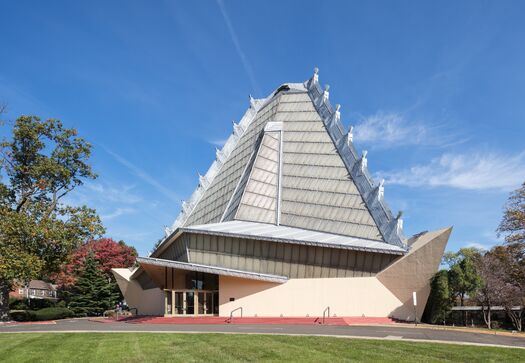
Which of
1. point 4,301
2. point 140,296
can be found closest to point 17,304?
point 140,296

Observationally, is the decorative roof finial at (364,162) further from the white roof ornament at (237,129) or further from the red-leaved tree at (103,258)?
the red-leaved tree at (103,258)

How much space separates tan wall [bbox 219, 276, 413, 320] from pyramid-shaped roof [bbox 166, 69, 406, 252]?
4.32m

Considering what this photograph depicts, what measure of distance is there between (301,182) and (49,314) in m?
28.6

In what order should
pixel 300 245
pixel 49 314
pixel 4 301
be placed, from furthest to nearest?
pixel 49 314 → pixel 4 301 → pixel 300 245

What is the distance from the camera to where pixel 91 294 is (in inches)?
2416

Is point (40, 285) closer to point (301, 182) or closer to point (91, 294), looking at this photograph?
point (91, 294)

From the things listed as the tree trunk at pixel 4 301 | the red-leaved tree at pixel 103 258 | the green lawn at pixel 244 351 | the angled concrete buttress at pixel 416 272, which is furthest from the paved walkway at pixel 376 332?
the red-leaved tree at pixel 103 258

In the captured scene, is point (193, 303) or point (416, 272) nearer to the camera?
point (416, 272)

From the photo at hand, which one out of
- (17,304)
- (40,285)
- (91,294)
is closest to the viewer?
(91,294)

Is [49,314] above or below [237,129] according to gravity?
below

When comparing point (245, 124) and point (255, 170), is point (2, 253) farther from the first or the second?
point (245, 124)

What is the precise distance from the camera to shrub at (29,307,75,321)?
4617 cm

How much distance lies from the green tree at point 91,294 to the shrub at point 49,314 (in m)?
5.48

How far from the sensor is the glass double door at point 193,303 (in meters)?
40.1
